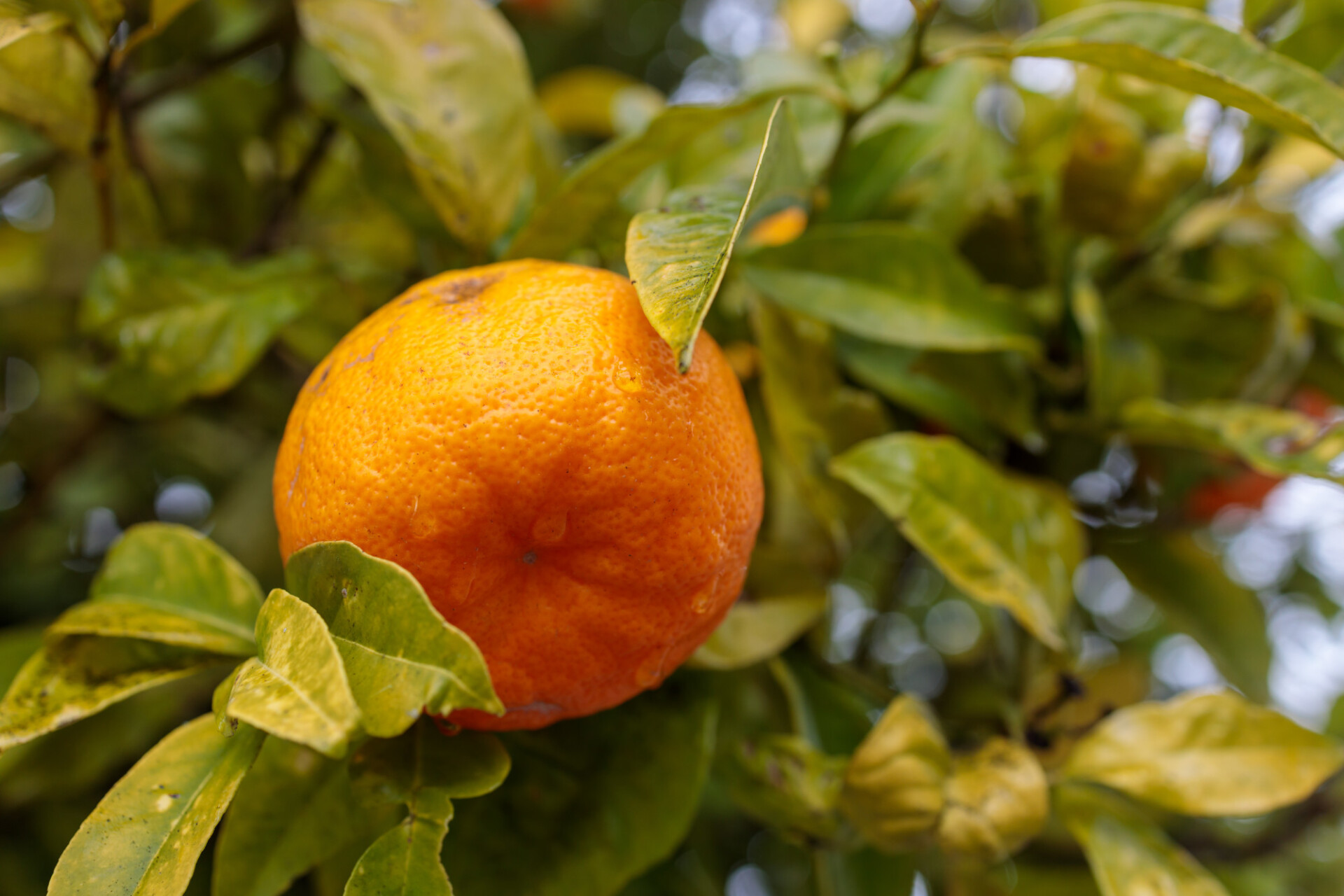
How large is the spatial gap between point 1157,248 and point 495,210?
0.56m

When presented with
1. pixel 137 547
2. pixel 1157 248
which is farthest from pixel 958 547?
pixel 137 547

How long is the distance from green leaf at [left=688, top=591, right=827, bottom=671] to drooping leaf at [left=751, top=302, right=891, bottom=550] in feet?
0.20

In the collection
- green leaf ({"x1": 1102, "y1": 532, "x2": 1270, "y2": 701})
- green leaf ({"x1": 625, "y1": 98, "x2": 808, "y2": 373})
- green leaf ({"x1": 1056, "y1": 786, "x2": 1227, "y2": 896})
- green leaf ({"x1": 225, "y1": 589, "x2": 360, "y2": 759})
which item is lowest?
green leaf ({"x1": 1102, "y1": 532, "x2": 1270, "y2": 701})

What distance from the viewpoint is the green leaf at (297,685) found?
0.32 metres

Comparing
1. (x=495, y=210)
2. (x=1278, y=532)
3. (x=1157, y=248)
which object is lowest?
(x=1278, y=532)

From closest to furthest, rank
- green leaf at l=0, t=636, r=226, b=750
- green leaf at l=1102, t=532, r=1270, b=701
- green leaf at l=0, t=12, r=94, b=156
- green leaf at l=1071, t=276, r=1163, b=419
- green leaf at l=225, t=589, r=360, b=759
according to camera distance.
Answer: green leaf at l=225, t=589, r=360, b=759 → green leaf at l=0, t=636, r=226, b=750 → green leaf at l=0, t=12, r=94, b=156 → green leaf at l=1071, t=276, r=1163, b=419 → green leaf at l=1102, t=532, r=1270, b=701

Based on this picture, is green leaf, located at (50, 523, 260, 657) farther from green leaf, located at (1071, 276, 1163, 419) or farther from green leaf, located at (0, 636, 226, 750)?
green leaf, located at (1071, 276, 1163, 419)

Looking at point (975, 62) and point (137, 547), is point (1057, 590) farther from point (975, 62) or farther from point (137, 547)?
point (137, 547)

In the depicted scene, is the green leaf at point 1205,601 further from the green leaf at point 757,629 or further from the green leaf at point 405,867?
the green leaf at point 405,867

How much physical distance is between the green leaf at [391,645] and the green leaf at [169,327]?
30cm

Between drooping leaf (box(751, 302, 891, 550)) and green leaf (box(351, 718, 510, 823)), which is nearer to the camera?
green leaf (box(351, 718, 510, 823))

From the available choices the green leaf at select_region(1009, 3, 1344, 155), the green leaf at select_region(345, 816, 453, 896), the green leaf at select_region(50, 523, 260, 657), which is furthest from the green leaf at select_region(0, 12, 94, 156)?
the green leaf at select_region(1009, 3, 1344, 155)

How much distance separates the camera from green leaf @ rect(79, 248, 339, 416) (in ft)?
2.07

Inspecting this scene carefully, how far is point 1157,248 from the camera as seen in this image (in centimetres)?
78
